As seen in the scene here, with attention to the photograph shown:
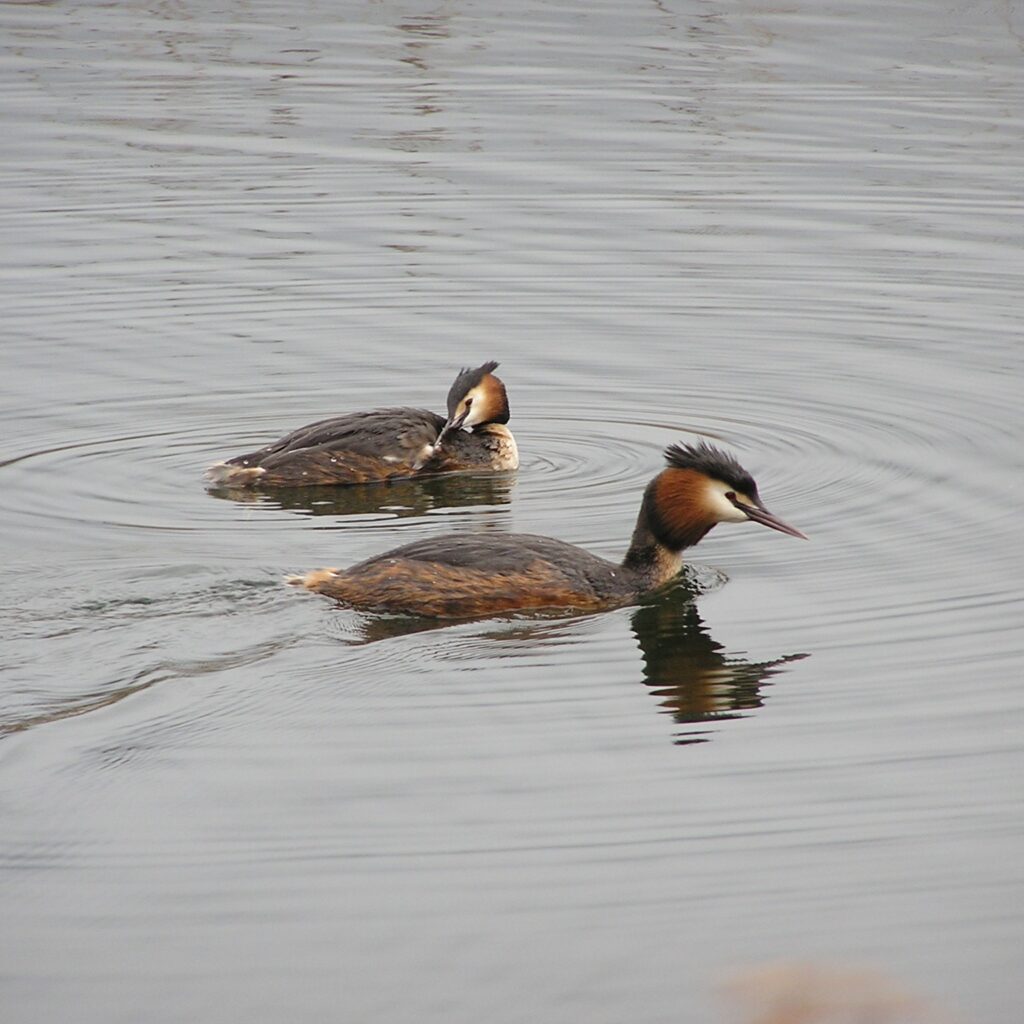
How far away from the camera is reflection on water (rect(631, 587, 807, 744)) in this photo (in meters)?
7.81

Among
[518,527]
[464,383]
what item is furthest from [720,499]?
[464,383]

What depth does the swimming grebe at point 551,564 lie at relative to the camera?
9.05 metres

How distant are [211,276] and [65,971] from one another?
1084 centimetres

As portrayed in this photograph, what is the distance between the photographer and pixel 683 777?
7035 millimetres

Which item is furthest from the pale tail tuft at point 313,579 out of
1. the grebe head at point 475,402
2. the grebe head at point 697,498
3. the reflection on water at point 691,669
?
the grebe head at point 475,402

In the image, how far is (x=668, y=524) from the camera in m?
9.55

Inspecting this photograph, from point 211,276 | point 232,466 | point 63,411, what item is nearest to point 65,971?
point 232,466

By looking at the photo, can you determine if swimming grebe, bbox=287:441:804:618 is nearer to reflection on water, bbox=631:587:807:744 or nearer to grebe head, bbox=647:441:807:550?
grebe head, bbox=647:441:807:550

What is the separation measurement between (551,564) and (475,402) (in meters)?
3.01

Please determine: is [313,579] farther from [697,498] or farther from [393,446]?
[393,446]

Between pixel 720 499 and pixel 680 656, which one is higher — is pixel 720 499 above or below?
above

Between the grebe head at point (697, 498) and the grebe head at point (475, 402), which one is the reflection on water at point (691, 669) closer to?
the grebe head at point (697, 498)

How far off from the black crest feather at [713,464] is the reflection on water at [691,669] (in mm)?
640

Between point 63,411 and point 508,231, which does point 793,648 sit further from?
point 508,231
